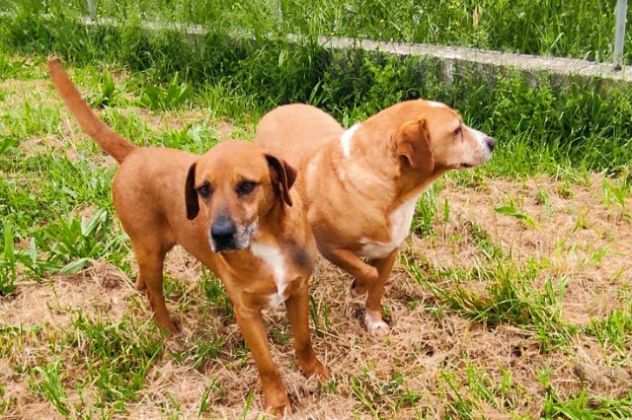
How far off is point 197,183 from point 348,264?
3.25 feet

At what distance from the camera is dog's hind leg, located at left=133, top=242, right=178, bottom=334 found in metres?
3.66

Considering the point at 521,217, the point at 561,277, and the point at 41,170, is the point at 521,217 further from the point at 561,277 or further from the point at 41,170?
the point at 41,170

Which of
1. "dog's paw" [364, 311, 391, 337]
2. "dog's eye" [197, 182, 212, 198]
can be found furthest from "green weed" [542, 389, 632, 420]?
"dog's eye" [197, 182, 212, 198]

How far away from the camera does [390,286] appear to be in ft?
13.7

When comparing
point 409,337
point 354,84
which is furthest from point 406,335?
point 354,84

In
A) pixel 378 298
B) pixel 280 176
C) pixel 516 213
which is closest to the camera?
pixel 280 176

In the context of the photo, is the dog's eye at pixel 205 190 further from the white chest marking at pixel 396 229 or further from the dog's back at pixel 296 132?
the dog's back at pixel 296 132

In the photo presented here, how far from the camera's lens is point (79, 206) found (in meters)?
4.95

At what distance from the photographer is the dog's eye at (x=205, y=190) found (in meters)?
3.01

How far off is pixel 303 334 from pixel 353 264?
0.44 m

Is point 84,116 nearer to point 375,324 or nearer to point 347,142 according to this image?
point 347,142

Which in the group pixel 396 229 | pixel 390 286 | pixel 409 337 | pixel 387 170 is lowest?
pixel 409 337

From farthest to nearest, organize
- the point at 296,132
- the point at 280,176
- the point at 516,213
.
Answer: the point at 516,213 → the point at 296,132 → the point at 280,176

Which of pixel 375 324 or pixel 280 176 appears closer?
pixel 280 176
